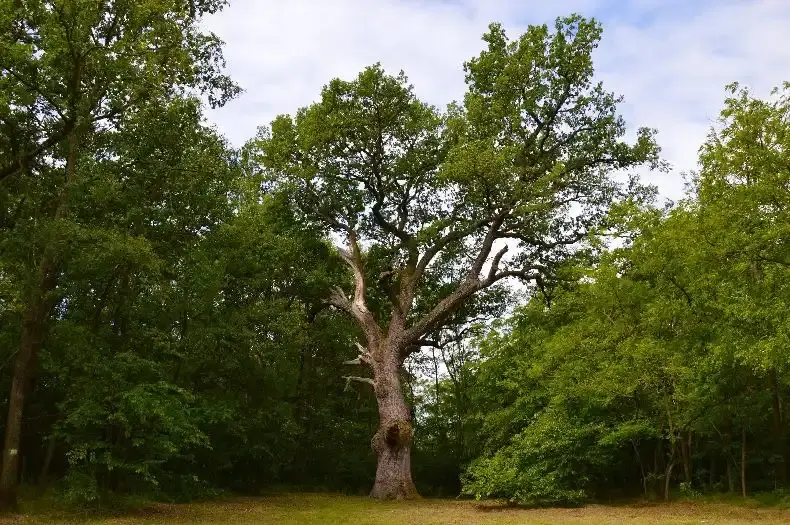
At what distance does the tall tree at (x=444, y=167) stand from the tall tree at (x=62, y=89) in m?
8.64

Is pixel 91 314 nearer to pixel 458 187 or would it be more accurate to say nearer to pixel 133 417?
pixel 133 417

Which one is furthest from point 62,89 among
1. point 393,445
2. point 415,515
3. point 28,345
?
point 393,445

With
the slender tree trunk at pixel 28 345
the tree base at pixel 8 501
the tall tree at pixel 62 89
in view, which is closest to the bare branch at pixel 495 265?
the tall tree at pixel 62 89

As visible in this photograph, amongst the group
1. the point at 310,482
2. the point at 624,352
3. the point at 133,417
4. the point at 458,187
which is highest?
the point at 458,187

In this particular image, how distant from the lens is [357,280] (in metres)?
23.1

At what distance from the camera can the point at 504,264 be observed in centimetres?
2306

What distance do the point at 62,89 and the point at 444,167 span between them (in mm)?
10812

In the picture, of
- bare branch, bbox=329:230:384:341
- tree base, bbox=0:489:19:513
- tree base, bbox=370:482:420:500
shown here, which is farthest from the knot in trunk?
tree base, bbox=0:489:19:513

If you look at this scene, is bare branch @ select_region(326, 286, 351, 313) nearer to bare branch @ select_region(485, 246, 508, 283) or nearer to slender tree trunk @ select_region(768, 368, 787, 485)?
bare branch @ select_region(485, 246, 508, 283)

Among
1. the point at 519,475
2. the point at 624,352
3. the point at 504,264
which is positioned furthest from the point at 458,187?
the point at 519,475

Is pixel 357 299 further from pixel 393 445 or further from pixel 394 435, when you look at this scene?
pixel 393 445

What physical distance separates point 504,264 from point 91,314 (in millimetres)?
13530

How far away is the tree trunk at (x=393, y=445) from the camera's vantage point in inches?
780

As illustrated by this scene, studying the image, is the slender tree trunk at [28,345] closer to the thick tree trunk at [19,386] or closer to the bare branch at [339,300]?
the thick tree trunk at [19,386]
